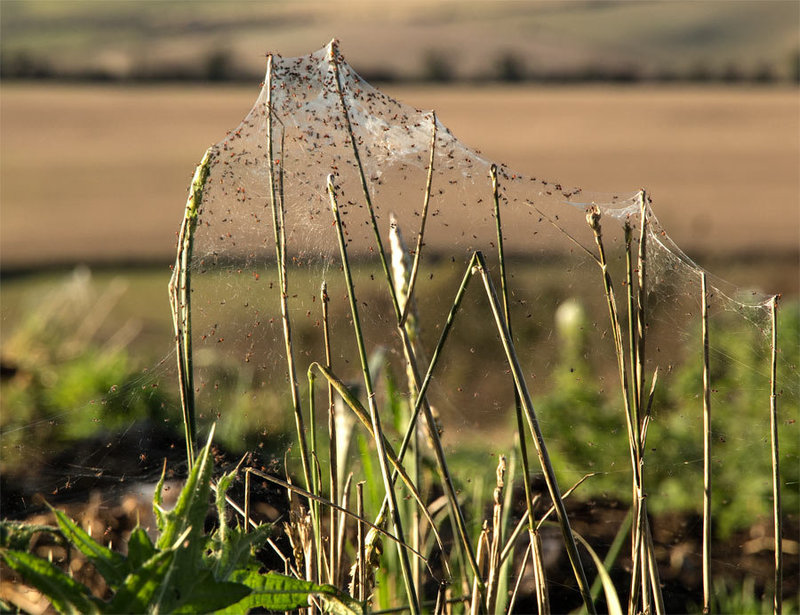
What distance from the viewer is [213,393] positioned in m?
1.18

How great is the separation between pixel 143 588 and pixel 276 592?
0.48ft

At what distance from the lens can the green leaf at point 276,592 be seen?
27.7 inches

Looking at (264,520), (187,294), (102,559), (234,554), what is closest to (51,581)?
(102,559)

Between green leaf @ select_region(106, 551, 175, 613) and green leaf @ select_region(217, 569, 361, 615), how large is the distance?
10 cm

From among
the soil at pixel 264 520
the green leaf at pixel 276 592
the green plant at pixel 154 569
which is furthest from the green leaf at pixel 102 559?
the soil at pixel 264 520

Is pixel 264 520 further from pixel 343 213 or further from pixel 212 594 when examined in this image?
pixel 212 594

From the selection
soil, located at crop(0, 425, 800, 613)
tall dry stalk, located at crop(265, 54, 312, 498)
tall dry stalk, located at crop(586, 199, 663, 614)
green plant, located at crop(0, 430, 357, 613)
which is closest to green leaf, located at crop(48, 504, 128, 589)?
green plant, located at crop(0, 430, 357, 613)

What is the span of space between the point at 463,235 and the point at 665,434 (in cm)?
90

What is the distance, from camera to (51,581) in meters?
0.62

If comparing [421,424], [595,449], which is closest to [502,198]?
[421,424]

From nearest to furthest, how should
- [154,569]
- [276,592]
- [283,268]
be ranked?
[154,569], [276,592], [283,268]

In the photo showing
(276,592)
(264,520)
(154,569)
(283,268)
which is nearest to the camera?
(154,569)

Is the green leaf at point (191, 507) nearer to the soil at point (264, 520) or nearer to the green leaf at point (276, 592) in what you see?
the green leaf at point (276, 592)

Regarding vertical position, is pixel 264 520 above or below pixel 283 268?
below
